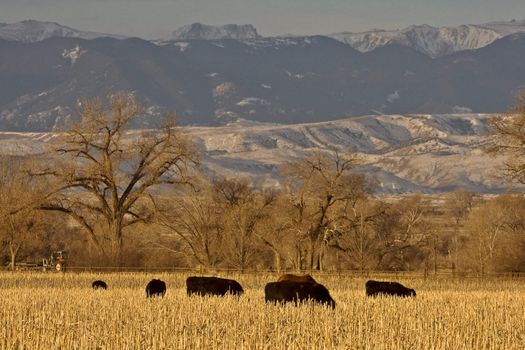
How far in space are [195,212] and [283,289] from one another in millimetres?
49956

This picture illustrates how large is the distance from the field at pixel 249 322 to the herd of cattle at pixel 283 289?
452 mm

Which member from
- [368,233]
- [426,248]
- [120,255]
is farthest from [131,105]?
[426,248]

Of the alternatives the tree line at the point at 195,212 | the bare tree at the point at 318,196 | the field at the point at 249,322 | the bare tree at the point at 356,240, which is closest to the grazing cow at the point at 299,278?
the field at the point at 249,322

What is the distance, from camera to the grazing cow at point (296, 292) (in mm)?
33000

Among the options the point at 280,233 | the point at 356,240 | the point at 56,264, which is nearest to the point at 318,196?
the point at 356,240

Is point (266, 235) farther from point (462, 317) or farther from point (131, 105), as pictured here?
point (462, 317)

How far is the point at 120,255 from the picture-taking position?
65.3 meters

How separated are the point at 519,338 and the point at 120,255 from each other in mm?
42911

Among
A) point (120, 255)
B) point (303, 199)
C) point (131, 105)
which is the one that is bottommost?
point (120, 255)

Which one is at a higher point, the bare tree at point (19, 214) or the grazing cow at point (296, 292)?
the bare tree at point (19, 214)

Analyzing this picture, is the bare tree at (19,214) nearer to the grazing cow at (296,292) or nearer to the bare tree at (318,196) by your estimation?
the bare tree at (318,196)

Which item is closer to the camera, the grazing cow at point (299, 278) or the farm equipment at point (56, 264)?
the grazing cow at point (299, 278)

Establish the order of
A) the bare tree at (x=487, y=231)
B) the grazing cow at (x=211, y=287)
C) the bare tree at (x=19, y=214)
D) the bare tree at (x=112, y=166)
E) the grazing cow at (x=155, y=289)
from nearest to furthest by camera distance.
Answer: the grazing cow at (x=155, y=289) → the grazing cow at (x=211, y=287) → the bare tree at (x=19, y=214) → the bare tree at (x=112, y=166) → the bare tree at (x=487, y=231)

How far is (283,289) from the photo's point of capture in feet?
110
